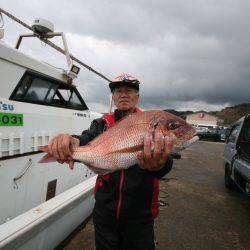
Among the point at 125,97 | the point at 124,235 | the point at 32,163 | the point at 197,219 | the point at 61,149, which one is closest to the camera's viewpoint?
the point at 61,149

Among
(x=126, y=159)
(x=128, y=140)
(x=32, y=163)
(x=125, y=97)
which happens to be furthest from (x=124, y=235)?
(x=32, y=163)

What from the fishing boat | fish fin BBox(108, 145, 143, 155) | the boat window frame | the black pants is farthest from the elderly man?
the boat window frame

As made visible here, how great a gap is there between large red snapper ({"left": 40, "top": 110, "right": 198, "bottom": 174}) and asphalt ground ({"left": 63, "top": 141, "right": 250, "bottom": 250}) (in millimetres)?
2491

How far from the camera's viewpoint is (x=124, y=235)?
246 centimetres

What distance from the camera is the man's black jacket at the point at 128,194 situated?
2.37 m

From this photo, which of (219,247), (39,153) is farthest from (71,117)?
(219,247)

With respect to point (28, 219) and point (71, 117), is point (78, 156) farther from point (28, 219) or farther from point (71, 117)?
point (71, 117)

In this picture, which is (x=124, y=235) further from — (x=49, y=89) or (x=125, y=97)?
(x=49, y=89)

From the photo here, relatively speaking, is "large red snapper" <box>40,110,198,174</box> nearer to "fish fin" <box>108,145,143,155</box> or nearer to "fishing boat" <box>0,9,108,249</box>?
"fish fin" <box>108,145,143,155</box>

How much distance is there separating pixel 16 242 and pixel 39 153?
1284 mm

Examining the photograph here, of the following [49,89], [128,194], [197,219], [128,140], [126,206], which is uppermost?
[49,89]

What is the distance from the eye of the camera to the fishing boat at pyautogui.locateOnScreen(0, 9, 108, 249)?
2.79 metres

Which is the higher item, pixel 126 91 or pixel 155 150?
pixel 126 91

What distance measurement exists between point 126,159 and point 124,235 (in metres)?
0.96
